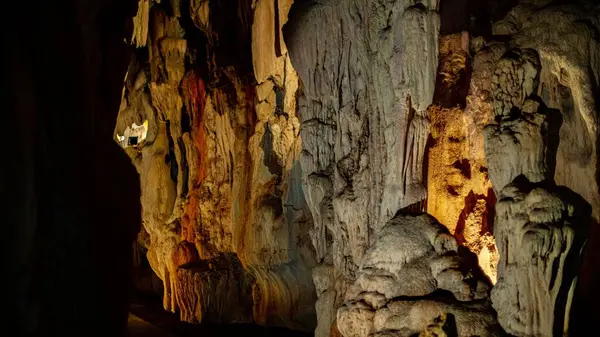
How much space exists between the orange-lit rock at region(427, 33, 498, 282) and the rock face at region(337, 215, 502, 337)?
522 mm

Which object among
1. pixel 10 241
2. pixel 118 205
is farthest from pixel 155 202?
pixel 10 241

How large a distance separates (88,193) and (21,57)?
88 centimetres

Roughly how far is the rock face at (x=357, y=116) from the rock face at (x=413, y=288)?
16.5 inches

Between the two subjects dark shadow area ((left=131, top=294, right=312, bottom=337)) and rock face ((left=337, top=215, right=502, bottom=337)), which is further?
dark shadow area ((left=131, top=294, right=312, bottom=337))

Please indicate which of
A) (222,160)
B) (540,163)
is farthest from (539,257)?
(222,160)

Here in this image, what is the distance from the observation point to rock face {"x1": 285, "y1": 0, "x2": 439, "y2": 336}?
718cm

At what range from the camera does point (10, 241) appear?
316 centimetres

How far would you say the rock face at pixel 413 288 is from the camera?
6.29 meters

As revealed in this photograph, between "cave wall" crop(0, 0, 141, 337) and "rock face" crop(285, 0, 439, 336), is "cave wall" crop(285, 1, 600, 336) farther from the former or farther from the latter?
"cave wall" crop(0, 0, 141, 337)

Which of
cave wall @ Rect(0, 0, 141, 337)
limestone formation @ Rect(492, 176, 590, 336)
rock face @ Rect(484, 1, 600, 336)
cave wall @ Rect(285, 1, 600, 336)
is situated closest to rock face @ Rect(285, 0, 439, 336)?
cave wall @ Rect(285, 1, 600, 336)

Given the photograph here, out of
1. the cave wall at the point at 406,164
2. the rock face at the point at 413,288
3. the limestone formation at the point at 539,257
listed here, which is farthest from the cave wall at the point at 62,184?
the limestone formation at the point at 539,257

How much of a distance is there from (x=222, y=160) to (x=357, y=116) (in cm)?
422

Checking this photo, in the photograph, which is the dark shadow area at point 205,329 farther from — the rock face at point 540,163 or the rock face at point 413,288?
the rock face at point 540,163

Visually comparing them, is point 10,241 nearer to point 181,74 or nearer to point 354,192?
point 354,192
